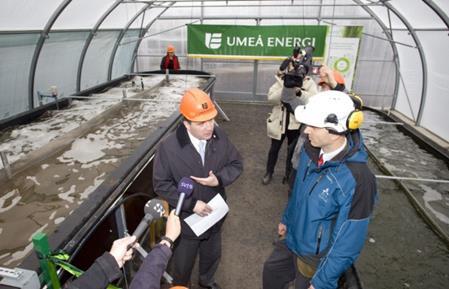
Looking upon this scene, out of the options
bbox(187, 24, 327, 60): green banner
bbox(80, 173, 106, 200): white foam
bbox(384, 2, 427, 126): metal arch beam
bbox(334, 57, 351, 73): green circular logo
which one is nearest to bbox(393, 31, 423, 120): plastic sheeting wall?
bbox(384, 2, 427, 126): metal arch beam

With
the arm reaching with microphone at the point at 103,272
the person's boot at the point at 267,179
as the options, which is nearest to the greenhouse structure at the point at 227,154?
the arm reaching with microphone at the point at 103,272

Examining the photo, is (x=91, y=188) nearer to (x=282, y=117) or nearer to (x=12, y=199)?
(x=12, y=199)

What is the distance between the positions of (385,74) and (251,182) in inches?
230

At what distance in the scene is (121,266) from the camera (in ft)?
3.76

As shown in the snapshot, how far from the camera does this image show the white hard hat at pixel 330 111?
1.49m

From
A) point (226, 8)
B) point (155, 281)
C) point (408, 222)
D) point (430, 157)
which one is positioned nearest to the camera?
point (155, 281)

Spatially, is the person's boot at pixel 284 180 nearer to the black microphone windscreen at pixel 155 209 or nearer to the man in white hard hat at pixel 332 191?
the man in white hard hat at pixel 332 191

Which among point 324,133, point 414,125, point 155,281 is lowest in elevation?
point 414,125

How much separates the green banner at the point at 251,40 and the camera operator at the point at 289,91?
4320 mm

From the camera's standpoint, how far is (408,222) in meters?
3.38

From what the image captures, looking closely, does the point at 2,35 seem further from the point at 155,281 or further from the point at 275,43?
the point at 275,43

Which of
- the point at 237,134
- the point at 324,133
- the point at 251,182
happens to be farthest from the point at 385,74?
the point at 324,133

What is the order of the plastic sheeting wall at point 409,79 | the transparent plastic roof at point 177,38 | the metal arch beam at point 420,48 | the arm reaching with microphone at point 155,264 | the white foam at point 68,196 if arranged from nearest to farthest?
the arm reaching with microphone at point 155,264 → the white foam at point 68,196 → the transparent plastic roof at point 177,38 → the metal arch beam at point 420,48 → the plastic sheeting wall at point 409,79

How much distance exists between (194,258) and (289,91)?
1.97 metres
